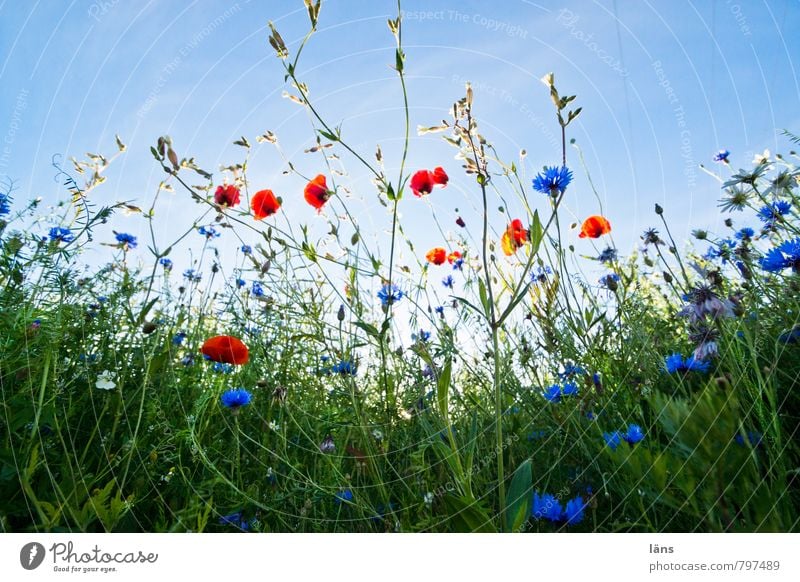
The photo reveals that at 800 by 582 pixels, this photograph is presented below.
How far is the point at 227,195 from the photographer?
131cm

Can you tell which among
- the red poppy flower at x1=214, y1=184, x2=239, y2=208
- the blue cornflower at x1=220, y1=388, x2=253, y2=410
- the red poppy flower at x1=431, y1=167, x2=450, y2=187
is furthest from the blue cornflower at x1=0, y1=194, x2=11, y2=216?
the red poppy flower at x1=431, y1=167, x2=450, y2=187

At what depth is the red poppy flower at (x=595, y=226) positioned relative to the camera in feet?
4.30

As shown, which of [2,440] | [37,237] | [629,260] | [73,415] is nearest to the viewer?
[2,440]

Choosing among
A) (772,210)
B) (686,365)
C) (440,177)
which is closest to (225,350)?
(440,177)

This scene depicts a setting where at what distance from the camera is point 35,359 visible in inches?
37.4

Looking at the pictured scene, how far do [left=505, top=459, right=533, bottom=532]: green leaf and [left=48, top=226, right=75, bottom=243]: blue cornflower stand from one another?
46.0 inches

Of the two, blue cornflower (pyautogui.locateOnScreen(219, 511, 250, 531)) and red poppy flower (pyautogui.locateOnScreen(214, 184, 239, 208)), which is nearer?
blue cornflower (pyautogui.locateOnScreen(219, 511, 250, 531))

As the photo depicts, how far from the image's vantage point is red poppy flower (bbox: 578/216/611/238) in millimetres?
1312

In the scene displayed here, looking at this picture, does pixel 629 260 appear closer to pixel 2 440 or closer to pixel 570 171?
pixel 570 171

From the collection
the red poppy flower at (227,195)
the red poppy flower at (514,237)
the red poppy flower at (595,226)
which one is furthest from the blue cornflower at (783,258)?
the red poppy flower at (227,195)

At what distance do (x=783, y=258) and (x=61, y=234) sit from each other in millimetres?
1632

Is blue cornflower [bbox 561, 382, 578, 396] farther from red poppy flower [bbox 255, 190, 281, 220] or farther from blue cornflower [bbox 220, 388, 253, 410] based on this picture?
red poppy flower [bbox 255, 190, 281, 220]
